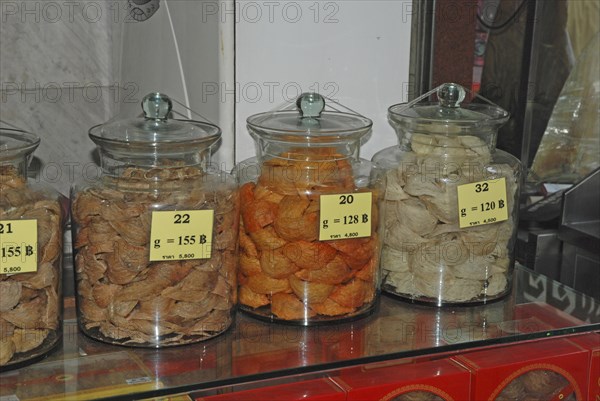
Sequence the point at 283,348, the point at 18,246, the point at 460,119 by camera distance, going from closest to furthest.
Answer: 1. the point at 18,246
2. the point at 283,348
3. the point at 460,119

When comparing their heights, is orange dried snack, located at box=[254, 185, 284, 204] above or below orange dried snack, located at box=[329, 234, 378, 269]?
above

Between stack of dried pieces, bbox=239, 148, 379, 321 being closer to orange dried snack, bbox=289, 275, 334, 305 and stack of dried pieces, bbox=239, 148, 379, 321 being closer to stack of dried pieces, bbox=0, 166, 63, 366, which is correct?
orange dried snack, bbox=289, 275, 334, 305

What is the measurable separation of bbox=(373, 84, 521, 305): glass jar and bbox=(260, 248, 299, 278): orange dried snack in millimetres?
177

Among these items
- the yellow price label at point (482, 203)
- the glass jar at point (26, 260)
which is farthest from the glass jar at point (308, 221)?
the glass jar at point (26, 260)

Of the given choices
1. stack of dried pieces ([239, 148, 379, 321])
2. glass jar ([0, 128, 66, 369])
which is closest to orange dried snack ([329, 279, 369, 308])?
stack of dried pieces ([239, 148, 379, 321])

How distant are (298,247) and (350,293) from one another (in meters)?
0.10

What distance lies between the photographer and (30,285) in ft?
3.10

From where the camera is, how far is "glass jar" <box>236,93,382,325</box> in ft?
3.50

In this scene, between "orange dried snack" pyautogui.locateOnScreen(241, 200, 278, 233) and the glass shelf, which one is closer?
the glass shelf

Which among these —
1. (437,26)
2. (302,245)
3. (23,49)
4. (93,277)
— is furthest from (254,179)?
(23,49)

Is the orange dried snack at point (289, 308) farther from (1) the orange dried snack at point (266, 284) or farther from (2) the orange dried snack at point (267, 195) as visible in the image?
(2) the orange dried snack at point (267, 195)

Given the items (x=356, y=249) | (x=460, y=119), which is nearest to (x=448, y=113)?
(x=460, y=119)

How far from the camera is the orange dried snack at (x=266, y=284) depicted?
1.10 m

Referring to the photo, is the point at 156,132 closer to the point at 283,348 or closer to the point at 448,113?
the point at 283,348
